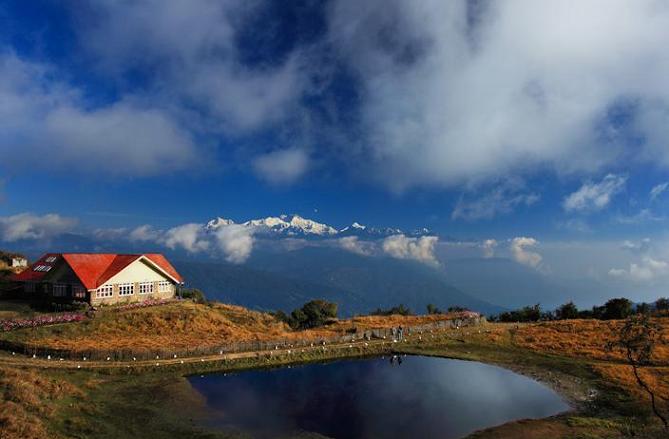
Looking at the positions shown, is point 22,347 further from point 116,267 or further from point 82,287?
point 116,267

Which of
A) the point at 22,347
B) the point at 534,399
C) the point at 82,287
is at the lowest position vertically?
the point at 534,399

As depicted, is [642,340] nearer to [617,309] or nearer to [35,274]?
[617,309]

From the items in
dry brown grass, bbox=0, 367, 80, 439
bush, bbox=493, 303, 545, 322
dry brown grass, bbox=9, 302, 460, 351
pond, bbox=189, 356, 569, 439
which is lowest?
pond, bbox=189, 356, 569, 439

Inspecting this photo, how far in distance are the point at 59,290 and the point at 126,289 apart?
1041 cm

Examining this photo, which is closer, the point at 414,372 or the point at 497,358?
the point at 414,372

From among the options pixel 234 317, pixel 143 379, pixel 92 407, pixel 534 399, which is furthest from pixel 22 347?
pixel 534 399

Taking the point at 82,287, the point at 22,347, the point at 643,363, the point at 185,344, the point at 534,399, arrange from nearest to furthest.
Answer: the point at 534,399 → the point at 22,347 → the point at 643,363 → the point at 185,344 → the point at 82,287

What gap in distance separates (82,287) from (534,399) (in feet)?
220

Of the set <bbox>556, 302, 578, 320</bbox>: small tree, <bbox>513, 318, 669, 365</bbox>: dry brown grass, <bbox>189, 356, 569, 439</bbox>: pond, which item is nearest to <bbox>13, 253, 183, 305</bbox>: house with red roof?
Result: <bbox>189, 356, 569, 439</bbox>: pond

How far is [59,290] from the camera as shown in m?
81.3

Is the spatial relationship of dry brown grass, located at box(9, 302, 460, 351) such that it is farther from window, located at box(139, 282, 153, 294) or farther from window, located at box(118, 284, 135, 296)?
window, located at box(118, 284, 135, 296)

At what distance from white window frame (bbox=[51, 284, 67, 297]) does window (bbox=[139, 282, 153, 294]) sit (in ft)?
38.8

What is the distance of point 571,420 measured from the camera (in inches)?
1593

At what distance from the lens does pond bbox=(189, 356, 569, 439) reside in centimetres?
4012
